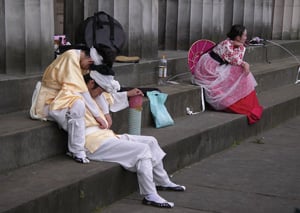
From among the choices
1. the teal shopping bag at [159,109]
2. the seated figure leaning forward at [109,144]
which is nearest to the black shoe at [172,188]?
the seated figure leaning forward at [109,144]

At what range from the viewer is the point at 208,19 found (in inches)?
418

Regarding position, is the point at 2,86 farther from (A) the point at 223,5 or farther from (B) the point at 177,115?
(A) the point at 223,5

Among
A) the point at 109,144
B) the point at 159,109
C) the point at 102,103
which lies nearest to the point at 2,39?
the point at 102,103

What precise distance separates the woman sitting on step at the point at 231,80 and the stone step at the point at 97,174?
0.60ft

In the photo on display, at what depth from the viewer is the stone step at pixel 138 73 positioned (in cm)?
616

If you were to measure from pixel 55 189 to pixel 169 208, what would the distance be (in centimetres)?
117

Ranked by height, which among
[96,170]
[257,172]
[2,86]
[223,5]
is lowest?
[257,172]

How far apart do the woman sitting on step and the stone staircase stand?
0.18 metres

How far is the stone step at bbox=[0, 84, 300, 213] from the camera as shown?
15.1 ft

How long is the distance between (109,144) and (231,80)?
3.30 m

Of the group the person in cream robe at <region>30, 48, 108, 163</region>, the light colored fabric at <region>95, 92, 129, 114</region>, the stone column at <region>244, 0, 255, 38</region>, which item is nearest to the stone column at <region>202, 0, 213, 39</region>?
the stone column at <region>244, 0, 255, 38</region>

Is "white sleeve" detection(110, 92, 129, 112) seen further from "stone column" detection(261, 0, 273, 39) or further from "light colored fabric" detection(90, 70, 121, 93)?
"stone column" detection(261, 0, 273, 39)

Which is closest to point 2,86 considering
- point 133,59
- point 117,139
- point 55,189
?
point 117,139

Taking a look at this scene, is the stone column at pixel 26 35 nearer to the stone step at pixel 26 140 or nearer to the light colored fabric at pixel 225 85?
the stone step at pixel 26 140
